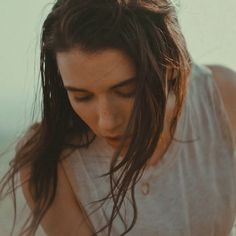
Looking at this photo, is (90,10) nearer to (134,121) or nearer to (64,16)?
(64,16)

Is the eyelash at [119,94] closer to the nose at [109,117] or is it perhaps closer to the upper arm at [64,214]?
the nose at [109,117]

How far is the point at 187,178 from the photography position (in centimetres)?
149

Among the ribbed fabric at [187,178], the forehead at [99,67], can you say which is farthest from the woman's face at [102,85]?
the ribbed fabric at [187,178]

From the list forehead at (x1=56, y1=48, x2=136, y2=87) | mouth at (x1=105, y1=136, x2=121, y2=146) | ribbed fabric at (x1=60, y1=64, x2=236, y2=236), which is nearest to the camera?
→ forehead at (x1=56, y1=48, x2=136, y2=87)

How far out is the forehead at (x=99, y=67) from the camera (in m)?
1.23

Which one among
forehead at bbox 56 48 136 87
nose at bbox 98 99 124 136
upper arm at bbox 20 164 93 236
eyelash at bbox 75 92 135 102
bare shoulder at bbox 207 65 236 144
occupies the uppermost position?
forehead at bbox 56 48 136 87

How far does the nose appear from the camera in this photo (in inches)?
49.7

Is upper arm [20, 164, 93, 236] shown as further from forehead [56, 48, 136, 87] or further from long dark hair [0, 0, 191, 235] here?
forehead [56, 48, 136, 87]

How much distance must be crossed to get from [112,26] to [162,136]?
13.7 inches

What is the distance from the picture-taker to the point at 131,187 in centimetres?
142

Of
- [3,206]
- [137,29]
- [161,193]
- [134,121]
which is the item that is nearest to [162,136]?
[161,193]

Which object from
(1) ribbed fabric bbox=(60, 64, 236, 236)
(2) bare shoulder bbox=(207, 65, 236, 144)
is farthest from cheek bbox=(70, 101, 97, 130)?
(2) bare shoulder bbox=(207, 65, 236, 144)

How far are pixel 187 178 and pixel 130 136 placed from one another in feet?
0.79

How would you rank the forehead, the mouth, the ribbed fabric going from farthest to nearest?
the ribbed fabric → the mouth → the forehead
